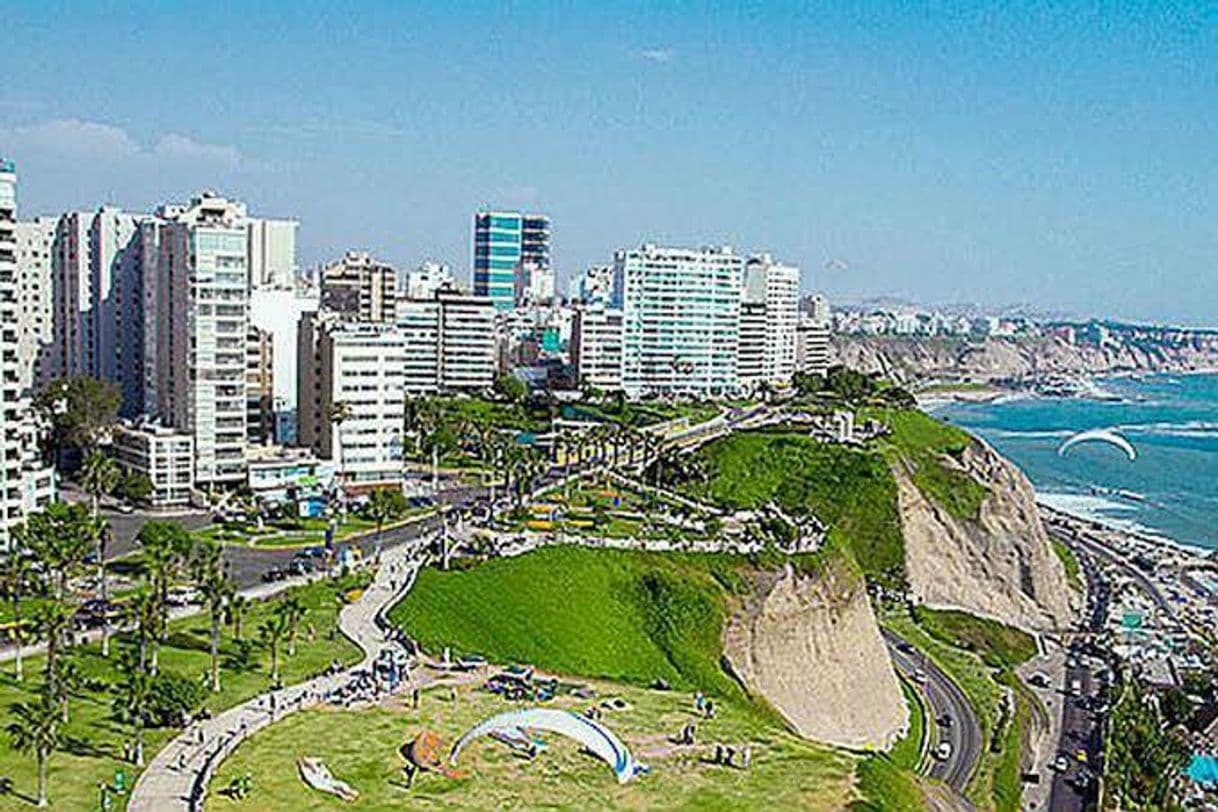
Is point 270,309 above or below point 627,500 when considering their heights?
above

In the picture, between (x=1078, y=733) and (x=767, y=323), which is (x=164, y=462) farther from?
(x=767, y=323)

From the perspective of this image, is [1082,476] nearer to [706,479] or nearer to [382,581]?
[706,479]

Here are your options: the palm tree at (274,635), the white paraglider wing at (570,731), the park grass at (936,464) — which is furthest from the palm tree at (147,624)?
the park grass at (936,464)

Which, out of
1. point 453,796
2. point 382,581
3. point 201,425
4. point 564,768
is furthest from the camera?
point 201,425

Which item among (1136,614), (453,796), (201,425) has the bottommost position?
(1136,614)

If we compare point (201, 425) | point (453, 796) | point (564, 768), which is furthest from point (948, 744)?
point (201, 425)

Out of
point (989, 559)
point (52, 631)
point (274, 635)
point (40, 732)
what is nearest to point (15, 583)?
point (52, 631)
